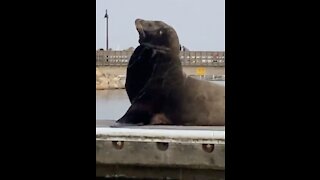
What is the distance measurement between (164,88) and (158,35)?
30.0 inches

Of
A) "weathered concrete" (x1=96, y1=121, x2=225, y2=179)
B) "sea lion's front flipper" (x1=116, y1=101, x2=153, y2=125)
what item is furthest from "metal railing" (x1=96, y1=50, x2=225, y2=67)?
"weathered concrete" (x1=96, y1=121, x2=225, y2=179)

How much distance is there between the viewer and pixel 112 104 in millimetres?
11234

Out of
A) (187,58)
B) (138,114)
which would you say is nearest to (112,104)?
(187,58)

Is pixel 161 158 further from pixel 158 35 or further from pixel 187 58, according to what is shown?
pixel 187 58

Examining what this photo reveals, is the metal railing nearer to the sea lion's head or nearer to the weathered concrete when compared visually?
the sea lion's head

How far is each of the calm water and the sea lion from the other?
1.26 ft

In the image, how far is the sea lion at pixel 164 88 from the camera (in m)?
7.20

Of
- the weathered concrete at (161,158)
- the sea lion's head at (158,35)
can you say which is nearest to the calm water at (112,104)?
the sea lion's head at (158,35)
